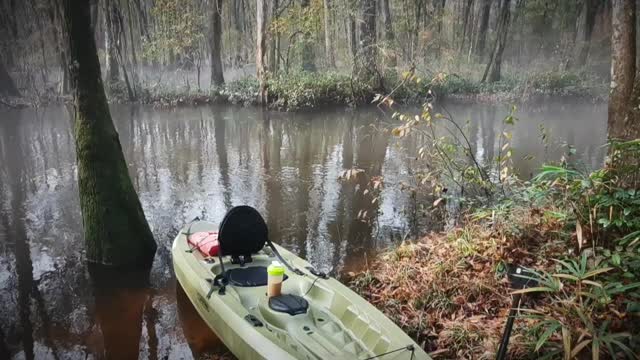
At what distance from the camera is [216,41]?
23.4 m

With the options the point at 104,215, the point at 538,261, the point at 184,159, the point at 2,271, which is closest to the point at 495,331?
the point at 538,261

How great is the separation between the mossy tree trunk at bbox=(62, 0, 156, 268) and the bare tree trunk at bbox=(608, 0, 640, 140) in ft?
19.7

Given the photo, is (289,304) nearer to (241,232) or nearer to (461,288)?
(241,232)

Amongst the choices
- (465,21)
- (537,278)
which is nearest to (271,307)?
(537,278)

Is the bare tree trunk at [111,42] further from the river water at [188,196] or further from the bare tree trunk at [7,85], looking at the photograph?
the bare tree trunk at [7,85]

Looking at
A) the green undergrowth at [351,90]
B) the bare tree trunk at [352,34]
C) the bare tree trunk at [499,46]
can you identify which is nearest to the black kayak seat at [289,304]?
the green undergrowth at [351,90]

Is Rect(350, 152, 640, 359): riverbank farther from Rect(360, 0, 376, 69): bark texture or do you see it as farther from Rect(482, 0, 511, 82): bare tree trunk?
Rect(482, 0, 511, 82): bare tree trunk

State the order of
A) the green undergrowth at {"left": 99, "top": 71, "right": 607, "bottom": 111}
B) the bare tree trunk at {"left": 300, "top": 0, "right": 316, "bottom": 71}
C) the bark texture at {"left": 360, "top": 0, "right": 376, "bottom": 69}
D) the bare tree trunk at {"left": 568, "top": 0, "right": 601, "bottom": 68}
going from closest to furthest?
the bark texture at {"left": 360, "top": 0, "right": 376, "bottom": 69}
the green undergrowth at {"left": 99, "top": 71, "right": 607, "bottom": 111}
the bare tree trunk at {"left": 300, "top": 0, "right": 316, "bottom": 71}
the bare tree trunk at {"left": 568, "top": 0, "right": 601, "bottom": 68}

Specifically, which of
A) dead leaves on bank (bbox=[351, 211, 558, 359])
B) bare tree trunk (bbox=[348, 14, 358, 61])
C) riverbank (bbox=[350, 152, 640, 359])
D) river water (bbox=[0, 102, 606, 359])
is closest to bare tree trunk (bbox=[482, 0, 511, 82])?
river water (bbox=[0, 102, 606, 359])

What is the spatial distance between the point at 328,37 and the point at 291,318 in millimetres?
19670

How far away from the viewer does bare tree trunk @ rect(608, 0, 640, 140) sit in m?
5.60

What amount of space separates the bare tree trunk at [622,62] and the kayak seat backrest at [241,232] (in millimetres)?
4118

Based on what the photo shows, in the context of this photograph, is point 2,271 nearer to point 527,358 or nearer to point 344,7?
point 527,358

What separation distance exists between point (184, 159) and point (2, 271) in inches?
266
